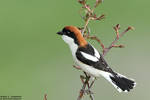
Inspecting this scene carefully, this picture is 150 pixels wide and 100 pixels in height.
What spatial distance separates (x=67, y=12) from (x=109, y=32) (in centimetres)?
163

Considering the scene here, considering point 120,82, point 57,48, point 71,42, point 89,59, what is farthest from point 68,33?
point 57,48

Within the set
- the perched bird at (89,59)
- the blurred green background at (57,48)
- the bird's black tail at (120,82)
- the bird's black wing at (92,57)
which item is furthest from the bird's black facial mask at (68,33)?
the blurred green background at (57,48)

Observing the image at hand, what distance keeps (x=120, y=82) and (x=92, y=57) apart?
366 millimetres

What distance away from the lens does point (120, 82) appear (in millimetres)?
4707

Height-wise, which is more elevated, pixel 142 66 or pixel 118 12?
pixel 118 12

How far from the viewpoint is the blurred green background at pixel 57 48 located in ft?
29.5

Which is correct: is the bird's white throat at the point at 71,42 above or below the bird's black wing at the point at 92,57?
above

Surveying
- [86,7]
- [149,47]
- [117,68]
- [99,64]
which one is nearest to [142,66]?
[117,68]

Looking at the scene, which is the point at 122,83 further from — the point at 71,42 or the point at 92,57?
the point at 71,42

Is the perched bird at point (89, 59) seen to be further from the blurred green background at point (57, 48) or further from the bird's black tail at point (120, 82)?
the blurred green background at point (57, 48)

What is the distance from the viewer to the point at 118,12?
42.1 feet

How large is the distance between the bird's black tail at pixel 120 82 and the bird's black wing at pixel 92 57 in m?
0.09

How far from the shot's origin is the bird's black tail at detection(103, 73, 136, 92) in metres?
4.54

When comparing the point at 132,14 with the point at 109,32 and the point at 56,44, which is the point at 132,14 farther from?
the point at 56,44
